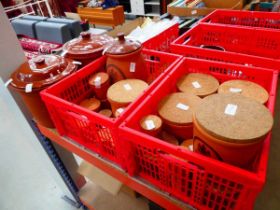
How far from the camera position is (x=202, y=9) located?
2.15 meters

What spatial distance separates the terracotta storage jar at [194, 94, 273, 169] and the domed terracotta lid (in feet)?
2.41

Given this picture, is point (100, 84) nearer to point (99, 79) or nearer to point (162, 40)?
point (99, 79)

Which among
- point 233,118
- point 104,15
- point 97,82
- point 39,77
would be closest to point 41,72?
point 39,77

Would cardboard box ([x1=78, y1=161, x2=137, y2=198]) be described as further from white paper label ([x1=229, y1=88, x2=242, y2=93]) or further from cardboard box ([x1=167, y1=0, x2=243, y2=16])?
cardboard box ([x1=167, y1=0, x2=243, y2=16])

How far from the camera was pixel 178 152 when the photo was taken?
635 mm

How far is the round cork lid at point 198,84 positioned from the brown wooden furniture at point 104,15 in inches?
154

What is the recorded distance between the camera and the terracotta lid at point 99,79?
1078 millimetres

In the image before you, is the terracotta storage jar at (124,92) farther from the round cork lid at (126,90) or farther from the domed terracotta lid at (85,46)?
the domed terracotta lid at (85,46)

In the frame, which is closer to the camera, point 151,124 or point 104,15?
point 151,124

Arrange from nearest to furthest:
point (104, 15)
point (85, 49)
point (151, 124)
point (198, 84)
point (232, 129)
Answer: point (232, 129) < point (151, 124) < point (198, 84) < point (85, 49) < point (104, 15)

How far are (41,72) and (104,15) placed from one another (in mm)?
4076

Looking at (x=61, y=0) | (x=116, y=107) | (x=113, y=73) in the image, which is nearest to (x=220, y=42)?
(x=113, y=73)

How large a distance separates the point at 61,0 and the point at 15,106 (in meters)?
5.37

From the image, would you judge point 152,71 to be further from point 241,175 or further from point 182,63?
point 241,175
